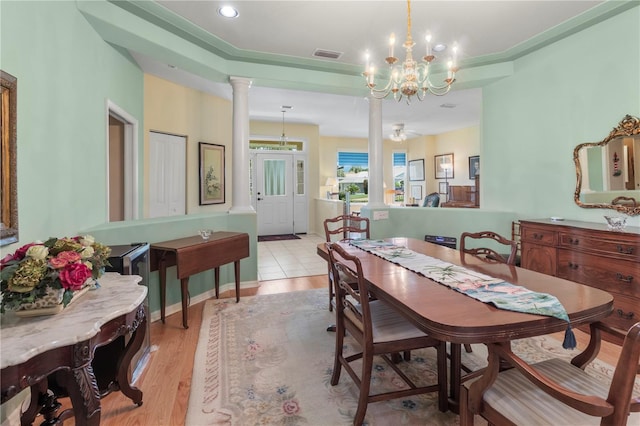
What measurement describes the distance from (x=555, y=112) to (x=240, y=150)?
136 inches

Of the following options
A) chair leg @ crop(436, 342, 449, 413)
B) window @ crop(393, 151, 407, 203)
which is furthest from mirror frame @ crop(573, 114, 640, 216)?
window @ crop(393, 151, 407, 203)

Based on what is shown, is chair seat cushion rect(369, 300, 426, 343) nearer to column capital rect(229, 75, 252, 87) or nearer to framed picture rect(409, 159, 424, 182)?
column capital rect(229, 75, 252, 87)

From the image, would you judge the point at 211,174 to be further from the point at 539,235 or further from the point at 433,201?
the point at 433,201

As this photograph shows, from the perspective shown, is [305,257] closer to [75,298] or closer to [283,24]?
[283,24]

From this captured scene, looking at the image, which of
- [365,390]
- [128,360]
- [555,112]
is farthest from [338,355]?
[555,112]

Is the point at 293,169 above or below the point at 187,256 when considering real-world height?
above

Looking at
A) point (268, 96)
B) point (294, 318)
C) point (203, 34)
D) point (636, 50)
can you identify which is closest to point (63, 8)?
point (203, 34)

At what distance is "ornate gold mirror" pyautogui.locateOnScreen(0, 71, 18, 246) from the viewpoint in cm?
141

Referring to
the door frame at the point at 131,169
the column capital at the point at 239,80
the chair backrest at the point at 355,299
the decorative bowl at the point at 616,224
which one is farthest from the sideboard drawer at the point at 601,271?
the door frame at the point at 131,169

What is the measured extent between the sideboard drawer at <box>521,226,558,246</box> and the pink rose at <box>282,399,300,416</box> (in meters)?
2.59

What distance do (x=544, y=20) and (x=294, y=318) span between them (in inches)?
139

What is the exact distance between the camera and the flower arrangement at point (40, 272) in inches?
42.9

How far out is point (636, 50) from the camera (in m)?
2.56

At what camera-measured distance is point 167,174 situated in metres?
4.41
